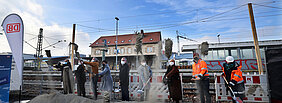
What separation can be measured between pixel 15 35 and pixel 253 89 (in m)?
8.04

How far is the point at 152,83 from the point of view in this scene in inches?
214

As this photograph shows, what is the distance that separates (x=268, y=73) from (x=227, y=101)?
1656mm

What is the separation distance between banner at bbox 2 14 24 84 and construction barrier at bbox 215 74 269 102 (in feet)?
21.9

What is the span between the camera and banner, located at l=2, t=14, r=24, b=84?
4.33m

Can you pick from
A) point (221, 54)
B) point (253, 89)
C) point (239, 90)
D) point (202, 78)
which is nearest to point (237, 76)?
point (239, 90)

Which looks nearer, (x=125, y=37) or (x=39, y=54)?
(x=39, y=54)

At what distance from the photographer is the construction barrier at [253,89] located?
4.60 m

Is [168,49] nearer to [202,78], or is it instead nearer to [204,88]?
[202,78]

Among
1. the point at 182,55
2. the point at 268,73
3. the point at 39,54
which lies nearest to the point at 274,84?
the point at 268,73

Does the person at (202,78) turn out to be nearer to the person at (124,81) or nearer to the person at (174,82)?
the person at (174,82)

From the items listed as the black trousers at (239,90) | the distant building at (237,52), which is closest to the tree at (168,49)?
the black trousers at (239,90)

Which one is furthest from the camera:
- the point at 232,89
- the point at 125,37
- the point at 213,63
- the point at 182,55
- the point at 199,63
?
the point at 125,37

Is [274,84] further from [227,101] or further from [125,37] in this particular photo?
[125,37]

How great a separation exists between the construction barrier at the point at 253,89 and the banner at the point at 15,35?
21.9 feet
